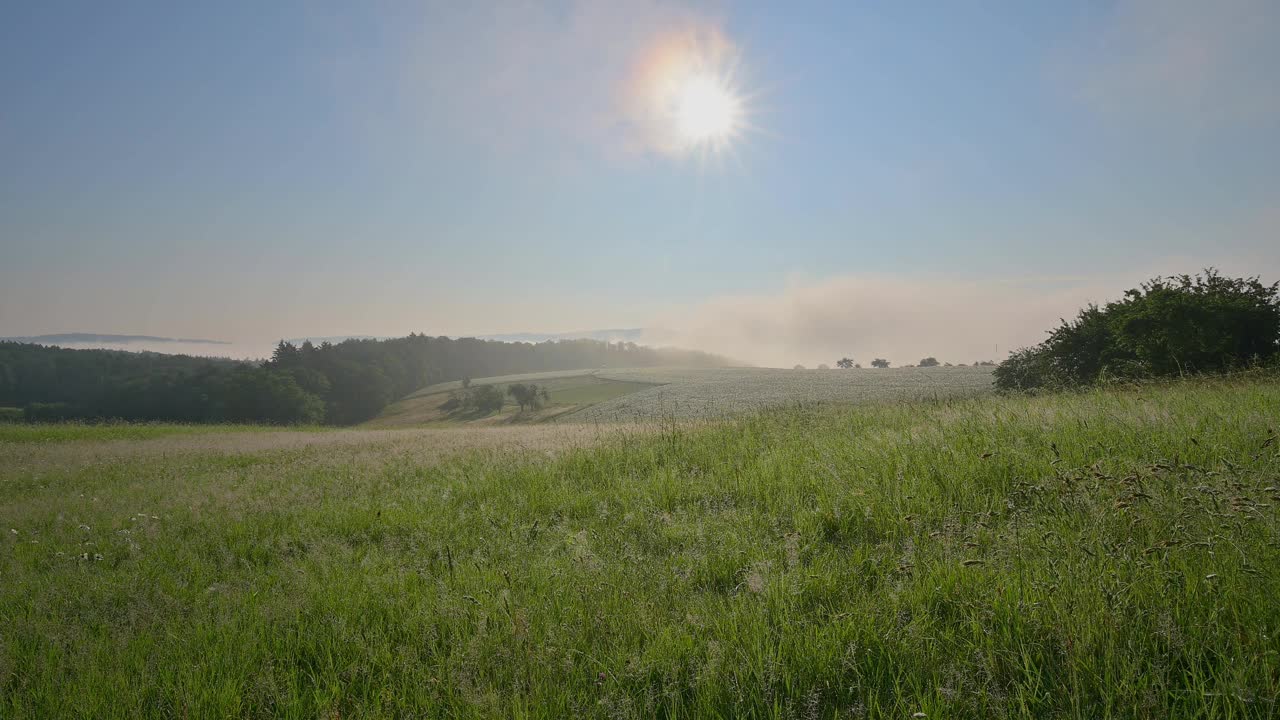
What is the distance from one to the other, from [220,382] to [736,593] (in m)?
79.9

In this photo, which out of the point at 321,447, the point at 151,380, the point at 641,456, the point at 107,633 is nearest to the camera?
the point at 107,633

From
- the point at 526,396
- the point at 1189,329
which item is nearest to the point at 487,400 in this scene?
the point at 526,396

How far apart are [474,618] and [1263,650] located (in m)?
4.29

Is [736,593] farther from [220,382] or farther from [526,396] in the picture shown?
[220,382]

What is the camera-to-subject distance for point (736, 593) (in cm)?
354

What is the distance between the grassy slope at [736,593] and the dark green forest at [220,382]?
56527 millimetres

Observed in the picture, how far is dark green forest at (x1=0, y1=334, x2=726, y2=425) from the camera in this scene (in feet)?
201

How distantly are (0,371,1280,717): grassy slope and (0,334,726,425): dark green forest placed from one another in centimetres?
5653

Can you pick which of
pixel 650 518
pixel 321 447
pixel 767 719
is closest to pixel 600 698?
pixel 767 719

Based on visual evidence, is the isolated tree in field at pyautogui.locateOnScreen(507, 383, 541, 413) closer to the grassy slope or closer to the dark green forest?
the dark green forest

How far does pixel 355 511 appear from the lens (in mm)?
6891

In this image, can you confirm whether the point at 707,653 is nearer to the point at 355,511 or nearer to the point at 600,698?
the point at 600,698

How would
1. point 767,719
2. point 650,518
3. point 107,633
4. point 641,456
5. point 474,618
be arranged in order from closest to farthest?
point 767,719 → point 474,618 → point 107,633 → point 650,518 → point 641,456

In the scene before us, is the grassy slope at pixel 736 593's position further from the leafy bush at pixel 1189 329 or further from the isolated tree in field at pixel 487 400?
the isolated tree in field at pixel 487 400
